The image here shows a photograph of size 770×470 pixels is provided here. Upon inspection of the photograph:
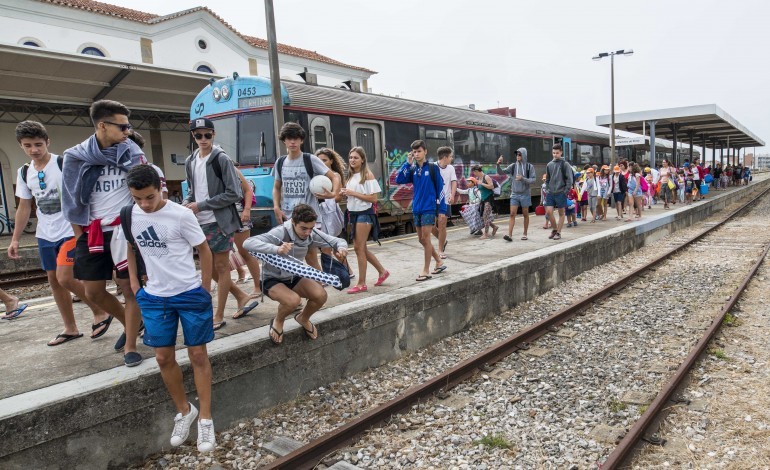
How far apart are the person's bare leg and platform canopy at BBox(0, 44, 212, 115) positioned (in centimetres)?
1149

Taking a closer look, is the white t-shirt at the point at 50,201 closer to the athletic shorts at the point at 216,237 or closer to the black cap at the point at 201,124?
the athletic shorts at the point at 216,237

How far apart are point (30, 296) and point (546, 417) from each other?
8255 millimetres

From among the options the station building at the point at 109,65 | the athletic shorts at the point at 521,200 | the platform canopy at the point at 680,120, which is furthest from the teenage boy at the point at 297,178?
the platform canopy at the point at 680,120

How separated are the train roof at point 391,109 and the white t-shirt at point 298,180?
491 cm

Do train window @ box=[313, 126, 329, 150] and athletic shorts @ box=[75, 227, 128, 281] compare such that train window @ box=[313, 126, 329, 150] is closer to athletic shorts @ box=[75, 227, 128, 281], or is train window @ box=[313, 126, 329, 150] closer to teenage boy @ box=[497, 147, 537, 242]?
teenage boy @ box=[497, 147, 537, 242]

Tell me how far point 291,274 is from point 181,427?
136cm

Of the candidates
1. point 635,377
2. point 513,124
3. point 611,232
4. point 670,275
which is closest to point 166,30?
point 513,124

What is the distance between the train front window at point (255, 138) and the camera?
9656 mm

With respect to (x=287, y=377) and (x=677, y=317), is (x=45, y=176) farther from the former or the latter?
(x=677, y=317)

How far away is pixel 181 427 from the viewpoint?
131 inches

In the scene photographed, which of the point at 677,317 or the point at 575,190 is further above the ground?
the point at 575,190

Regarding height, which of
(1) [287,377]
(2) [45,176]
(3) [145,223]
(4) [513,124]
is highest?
(4) [513,124]

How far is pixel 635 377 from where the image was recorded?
475cm

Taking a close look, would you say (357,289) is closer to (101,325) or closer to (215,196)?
(215,196)
